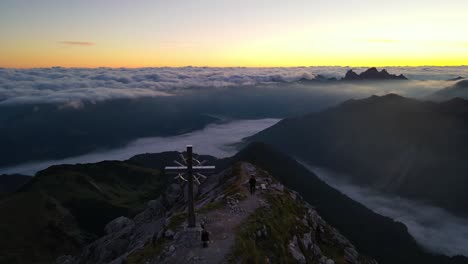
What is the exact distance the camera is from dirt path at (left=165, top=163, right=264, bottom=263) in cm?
5369

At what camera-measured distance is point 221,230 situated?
63.2 metres

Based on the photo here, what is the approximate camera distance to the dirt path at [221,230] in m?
53.7

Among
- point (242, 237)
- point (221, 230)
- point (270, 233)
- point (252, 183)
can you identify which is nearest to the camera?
point (242, 237)

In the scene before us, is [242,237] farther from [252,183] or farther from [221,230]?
[252,183]

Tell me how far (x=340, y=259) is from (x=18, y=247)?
17292 centimetres

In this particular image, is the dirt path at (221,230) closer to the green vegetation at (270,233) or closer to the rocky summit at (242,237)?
the rocky summit at (242,237)

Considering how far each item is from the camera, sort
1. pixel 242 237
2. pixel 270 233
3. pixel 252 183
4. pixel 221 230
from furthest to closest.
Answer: pixel 252 183
pixel 270 233
pixel 221 230
pixel 242 237

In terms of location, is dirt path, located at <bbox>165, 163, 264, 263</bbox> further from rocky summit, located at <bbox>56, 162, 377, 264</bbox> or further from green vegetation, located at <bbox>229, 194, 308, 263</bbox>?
green vegetation, located at <bbox>229, 194, 308, 263</bbox>

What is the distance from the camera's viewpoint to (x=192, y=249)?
56.1 meters

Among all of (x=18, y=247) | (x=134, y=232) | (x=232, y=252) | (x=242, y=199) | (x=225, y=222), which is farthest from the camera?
(x=18, y=247)

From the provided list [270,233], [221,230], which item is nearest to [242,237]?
[221,230]

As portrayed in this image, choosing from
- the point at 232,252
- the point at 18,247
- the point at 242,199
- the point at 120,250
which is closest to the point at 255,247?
the point at 232,252

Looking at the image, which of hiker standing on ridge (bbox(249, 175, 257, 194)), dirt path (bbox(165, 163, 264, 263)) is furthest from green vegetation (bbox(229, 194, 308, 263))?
hiker standing on ridge (bbox(249, 175, 257, 194))

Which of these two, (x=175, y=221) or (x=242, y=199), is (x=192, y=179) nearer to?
(x=175, y=221)
